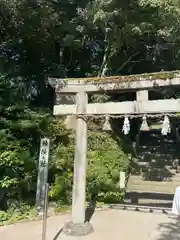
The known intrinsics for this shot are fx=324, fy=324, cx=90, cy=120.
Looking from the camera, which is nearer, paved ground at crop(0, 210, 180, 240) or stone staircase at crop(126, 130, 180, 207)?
paved ground at crop(0, 210, 180, 240)

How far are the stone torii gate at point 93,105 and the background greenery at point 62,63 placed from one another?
2320 millimetres

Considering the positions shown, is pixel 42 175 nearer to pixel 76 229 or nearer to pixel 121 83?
pixel 76 229

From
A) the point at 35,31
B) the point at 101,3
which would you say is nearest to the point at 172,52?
the point at 101,3

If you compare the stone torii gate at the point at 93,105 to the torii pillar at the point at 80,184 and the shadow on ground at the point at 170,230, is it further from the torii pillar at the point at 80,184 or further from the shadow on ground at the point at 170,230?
the shadow on ground at the point at 170,230

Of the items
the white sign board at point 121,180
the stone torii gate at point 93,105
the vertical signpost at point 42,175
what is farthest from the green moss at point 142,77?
the white sign board at point 121,180

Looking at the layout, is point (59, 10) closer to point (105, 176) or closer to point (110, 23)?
point (110, 23)

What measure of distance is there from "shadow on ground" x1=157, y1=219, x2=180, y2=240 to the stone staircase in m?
3.35

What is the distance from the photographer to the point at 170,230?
7.75 metres

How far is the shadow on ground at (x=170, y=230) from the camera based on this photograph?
23.6 feet

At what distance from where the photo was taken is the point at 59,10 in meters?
14.5

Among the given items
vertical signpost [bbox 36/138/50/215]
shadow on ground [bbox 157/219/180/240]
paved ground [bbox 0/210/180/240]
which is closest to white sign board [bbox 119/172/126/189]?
paved ground [bbox 0/210/180/240]

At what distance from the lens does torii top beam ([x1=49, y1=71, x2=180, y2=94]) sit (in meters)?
6.74

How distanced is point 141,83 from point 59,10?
29.3 feet

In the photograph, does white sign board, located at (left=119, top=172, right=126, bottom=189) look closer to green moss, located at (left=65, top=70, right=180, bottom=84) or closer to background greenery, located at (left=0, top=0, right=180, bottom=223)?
background greenery, located at (left=0, top=0, right=180, bottom=223)
